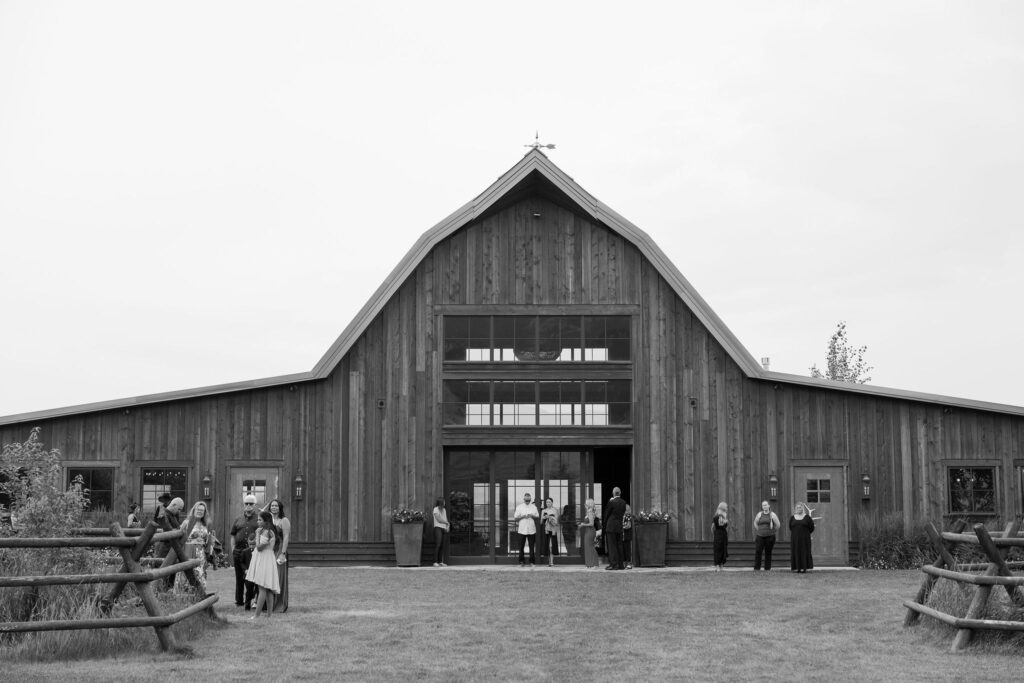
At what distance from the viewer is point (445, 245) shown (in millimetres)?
25406

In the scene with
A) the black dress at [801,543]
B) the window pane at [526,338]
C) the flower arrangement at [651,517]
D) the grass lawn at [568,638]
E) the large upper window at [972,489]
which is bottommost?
the grass lawn at [568,638]

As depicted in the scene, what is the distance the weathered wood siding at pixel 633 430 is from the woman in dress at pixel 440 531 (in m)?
0.60

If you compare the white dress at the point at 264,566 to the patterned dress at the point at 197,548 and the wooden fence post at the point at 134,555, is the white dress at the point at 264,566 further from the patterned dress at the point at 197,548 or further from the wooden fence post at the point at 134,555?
the wooden fence post at the point at 134,555

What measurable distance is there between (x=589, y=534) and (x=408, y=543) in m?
3.40

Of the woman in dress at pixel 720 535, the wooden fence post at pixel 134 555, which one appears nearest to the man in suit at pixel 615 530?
the woman in dress at pixel 720 535

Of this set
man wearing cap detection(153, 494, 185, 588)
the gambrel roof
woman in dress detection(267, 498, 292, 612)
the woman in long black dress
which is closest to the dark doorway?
the gambrel roof

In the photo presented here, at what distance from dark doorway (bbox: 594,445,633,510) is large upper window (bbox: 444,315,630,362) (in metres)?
2.12

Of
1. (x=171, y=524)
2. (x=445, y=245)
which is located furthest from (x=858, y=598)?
(x=445, y=245)

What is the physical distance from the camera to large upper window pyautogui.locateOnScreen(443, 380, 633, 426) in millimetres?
24969

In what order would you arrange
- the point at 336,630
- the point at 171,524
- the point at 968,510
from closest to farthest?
the point at 336,630, the point at 171,524, the point at 968,510

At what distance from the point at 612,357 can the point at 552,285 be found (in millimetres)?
1838

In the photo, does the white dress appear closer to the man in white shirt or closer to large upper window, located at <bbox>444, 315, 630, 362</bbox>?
the man in white shirt

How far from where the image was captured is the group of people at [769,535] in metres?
22.6

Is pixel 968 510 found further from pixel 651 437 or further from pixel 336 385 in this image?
pixel 336 385
